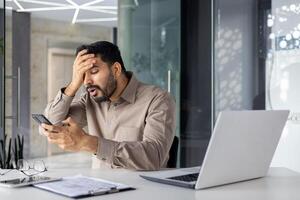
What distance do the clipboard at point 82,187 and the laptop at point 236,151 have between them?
177mm

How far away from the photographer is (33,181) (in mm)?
1375

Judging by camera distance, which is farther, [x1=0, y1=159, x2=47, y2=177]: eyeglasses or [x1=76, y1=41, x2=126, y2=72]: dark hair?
[x1=76, y1=41, x2=126, y2=72]: dark hair

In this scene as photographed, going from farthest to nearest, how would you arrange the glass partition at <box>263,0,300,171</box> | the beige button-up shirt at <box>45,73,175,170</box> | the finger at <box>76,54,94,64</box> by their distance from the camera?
the glass partition at <box>263,0,300,171</box> < the finger at <box>76,54,94,64</box> < the beige button-up shirt at <box>45,73,175,170</box>

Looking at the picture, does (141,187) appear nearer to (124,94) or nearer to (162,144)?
(162,144)

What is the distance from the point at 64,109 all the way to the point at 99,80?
24cm

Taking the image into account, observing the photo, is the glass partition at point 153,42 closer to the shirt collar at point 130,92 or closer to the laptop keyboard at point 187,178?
the shirt collar at point 130,92

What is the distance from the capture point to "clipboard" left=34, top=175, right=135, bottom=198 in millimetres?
1211

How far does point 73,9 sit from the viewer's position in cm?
666

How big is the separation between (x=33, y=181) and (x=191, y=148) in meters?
3.07

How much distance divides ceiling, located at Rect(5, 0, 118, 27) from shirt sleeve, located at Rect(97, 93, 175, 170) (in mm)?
3887

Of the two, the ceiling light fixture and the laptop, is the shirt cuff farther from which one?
the ceiling light fixture

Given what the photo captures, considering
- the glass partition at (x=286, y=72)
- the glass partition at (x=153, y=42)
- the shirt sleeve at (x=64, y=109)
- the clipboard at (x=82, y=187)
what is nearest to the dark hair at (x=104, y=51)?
the shirt sleeve at (x=64, y=109)

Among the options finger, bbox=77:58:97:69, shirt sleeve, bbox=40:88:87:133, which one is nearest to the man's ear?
finger, bbox=77:58:97:69

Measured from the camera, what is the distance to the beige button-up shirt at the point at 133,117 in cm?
182
